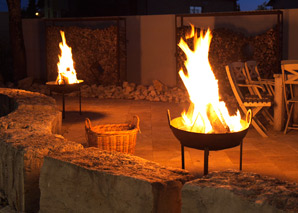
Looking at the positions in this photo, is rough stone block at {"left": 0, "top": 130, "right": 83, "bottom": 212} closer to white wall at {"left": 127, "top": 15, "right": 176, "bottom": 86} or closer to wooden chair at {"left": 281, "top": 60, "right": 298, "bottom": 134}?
wooden chair at {"left": 281, "top": 60, "right": 298, "bottom": 134}

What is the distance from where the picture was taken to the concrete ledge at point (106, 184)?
2.34 metres

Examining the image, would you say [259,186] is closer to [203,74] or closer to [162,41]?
[203,74]

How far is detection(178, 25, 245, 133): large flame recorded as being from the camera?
130 inches

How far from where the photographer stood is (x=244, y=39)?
30.7ft

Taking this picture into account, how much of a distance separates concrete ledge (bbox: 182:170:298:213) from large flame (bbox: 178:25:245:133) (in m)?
1.00

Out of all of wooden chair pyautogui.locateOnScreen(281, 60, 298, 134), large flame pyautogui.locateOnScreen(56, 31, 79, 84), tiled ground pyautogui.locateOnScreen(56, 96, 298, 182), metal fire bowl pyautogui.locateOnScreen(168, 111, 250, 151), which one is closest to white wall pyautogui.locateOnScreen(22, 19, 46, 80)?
large flame pyautogui.locateOnScreen(56, 31, 79, 84)

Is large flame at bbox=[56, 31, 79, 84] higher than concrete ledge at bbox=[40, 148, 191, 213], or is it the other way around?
→ large flame at bbox=[56, 31, 79, 84]

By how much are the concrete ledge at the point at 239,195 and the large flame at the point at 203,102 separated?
1000 mm

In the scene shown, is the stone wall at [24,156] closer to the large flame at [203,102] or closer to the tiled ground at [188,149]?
the large flame at [203,102]

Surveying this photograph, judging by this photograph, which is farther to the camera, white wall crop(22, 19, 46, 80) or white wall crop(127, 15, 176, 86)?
white wall crop(22, 19, 46, 80)

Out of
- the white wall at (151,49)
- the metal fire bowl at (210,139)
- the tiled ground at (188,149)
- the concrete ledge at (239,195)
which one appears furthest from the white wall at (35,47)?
the concrete ledge at (239,195)

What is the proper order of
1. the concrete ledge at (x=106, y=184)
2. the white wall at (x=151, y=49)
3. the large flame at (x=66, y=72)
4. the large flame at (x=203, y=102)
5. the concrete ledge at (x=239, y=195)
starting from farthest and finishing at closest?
the white wall at (x=151, y=49) → the large flame at (x=66, y=72) → the large flame at (x=203, y=102) → the concrete ledge at (x=106, y=184) → the concrete ledge at (x=239, y=195)

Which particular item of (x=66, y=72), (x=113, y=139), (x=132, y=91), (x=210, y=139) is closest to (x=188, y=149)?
(x=113, y=139)

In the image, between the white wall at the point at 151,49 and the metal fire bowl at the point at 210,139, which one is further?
the white wall at the point at 151,49
